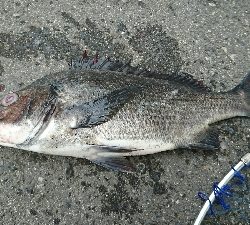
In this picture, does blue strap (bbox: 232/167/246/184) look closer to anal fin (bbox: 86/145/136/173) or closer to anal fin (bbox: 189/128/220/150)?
anal fin (bbox: 189/128/220/150)

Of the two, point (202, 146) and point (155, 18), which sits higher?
point (155, 18)

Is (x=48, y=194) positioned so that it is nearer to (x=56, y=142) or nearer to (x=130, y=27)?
(x=56, y=142)

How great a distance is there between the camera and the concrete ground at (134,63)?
11.2ft

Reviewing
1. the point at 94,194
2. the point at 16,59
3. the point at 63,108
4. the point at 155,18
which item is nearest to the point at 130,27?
the point at 155,18

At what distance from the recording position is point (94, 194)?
3.45 m

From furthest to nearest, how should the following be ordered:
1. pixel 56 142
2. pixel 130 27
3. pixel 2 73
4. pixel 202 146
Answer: pixel 130 27 < pixel 2 73 < pixel 202 146 < pixel 56 142

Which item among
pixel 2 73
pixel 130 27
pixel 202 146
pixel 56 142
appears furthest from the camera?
pixel 130 27

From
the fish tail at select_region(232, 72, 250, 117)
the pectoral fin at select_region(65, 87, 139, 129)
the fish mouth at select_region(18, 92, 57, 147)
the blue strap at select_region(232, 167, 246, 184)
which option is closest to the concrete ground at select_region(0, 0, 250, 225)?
the blue strap at select_region(232, 167, 246, 184)

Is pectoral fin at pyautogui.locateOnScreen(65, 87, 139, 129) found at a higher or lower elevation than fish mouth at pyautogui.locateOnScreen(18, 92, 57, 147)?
higher

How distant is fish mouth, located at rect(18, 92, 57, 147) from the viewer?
3242 millimetres

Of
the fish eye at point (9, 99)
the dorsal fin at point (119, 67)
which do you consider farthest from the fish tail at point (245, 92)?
the fish eye at point (9, 99)

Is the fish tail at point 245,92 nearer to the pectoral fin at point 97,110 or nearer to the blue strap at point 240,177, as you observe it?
the blue strap at point 240,177

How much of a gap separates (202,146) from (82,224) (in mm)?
1241

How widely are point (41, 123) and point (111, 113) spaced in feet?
1.89
